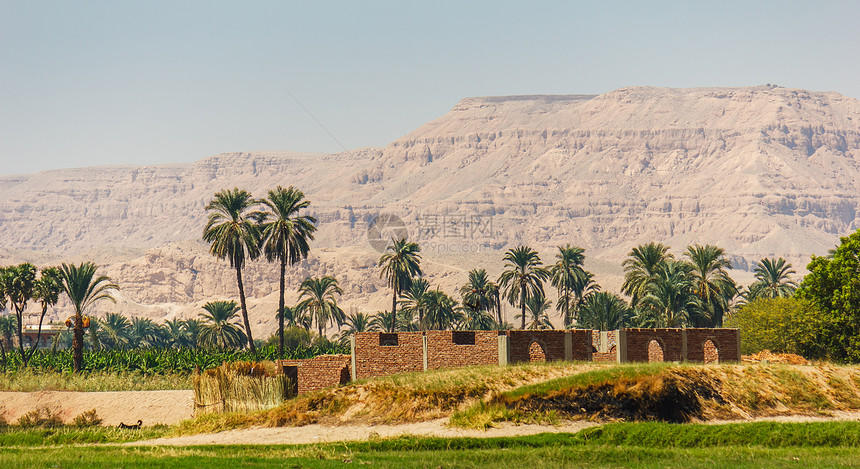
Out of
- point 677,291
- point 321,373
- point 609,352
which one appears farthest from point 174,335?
point 609,352

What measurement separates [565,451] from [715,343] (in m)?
18.5

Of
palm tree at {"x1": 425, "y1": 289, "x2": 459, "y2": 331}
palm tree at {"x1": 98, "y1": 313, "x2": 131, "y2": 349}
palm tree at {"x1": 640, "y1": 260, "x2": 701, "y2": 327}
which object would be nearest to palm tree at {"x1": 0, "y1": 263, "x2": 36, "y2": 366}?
palm tree at {"x1": 425, "y1": 289, "x2": 459, "y2": 331}

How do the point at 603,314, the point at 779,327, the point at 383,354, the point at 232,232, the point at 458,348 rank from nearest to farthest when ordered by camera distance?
the point at 458,348
the point at 383,354
the point at 779,327
the point at 232,232
the point at 603,314

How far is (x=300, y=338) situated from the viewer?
11762 centimetres

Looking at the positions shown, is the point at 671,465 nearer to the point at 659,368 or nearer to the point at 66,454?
the point at 659,368

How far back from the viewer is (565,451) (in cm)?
2727

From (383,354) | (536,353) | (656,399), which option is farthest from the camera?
(383,354)

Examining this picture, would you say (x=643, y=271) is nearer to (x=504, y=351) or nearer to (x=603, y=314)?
(x=603, y=314)

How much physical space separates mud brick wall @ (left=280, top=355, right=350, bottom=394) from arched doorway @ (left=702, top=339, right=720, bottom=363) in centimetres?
1764

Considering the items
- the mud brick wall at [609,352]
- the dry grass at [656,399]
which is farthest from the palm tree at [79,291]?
the dry grass at [656,399]

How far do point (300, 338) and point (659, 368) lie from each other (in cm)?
8716

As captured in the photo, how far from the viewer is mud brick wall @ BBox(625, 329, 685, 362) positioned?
1634 inches

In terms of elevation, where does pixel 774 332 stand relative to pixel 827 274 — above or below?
below

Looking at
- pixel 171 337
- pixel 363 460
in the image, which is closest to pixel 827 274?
pixel 363 460
